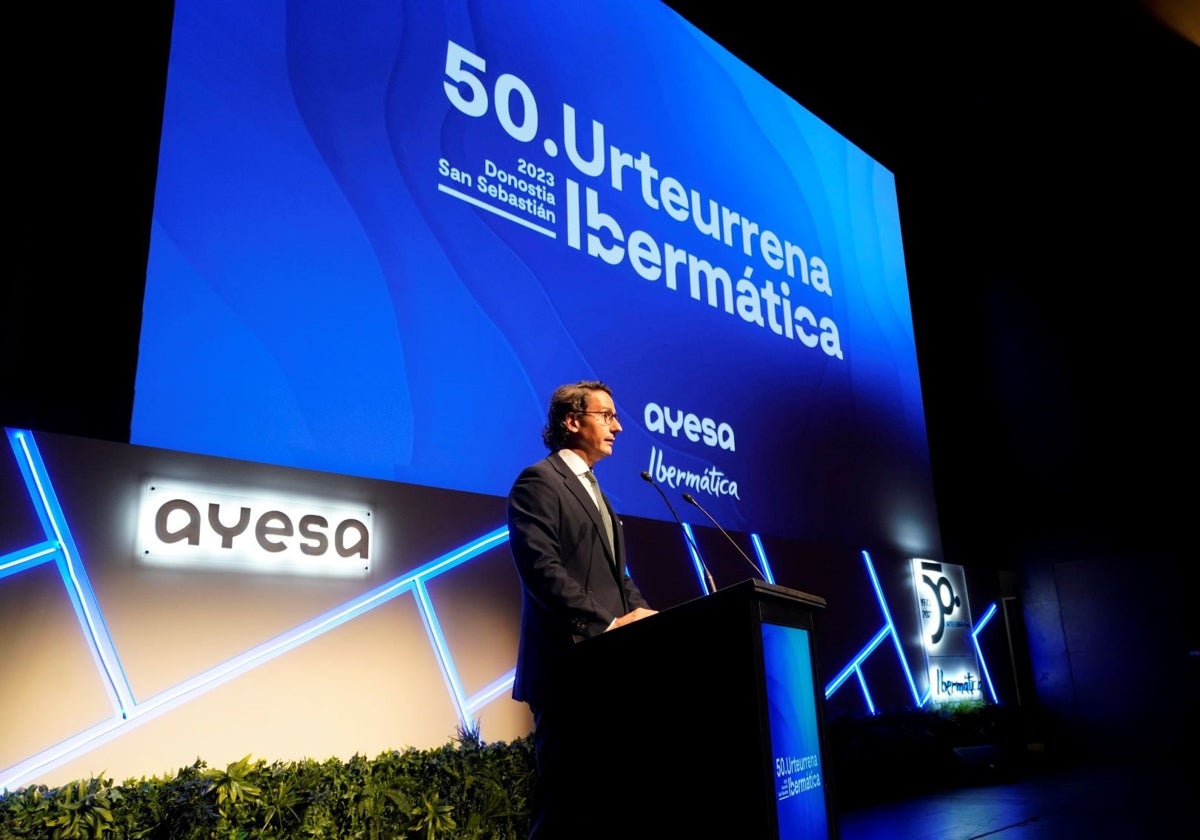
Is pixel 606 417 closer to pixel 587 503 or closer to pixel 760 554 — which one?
pixel 587 503

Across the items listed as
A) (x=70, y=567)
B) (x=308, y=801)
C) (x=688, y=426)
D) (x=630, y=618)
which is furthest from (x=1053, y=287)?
(x=70, y=567)

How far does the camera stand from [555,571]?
1931 mm

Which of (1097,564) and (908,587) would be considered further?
(1097,564)

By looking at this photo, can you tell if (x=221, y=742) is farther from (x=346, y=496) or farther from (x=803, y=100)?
(x=803, y=100)

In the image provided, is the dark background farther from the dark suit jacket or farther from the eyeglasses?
the dark suit jacket

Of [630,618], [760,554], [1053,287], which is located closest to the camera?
[630,618]

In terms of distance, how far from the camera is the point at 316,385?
2.93 m

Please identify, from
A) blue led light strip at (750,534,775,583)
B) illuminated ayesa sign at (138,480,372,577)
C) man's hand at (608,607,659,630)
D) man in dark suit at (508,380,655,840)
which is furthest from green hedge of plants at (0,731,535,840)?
blue led light strip at (750,534,775,583)

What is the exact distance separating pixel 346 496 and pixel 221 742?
2.60 feet

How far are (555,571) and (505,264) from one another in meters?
1.92

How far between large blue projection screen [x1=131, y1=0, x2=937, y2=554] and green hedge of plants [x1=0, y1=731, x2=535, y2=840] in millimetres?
921

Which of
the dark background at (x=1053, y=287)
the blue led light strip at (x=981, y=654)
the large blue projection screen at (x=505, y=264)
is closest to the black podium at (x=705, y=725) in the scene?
the large blue projection screen at (x=505, y=264)

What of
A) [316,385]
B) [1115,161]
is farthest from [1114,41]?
[316,385]

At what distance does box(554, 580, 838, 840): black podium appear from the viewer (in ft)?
5.13
